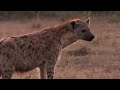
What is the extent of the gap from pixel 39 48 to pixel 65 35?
2.30ft

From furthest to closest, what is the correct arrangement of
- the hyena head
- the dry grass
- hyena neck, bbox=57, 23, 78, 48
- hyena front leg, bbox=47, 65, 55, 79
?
the dry grass
the hyena head
hyena neck, bbox=57, 23, 78, 48
hyena front leg, bbox=47, 65, 55, 79

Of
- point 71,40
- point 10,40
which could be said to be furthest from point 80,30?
point 10,40

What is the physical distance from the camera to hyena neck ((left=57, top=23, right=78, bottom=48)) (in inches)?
311

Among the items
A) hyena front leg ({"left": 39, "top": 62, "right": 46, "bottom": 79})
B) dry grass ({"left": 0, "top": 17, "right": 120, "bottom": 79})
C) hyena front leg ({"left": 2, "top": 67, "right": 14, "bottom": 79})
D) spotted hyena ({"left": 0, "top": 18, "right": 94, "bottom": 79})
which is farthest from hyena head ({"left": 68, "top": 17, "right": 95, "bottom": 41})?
hyena front leg ({"left": 2, "top": 67, "right": 14, "bottom": 79})

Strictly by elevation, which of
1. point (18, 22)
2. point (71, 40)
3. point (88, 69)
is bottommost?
point (88, 69)

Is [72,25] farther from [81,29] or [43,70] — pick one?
[43,70]

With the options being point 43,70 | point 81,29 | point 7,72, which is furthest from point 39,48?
point 81,29

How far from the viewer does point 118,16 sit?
2088cm

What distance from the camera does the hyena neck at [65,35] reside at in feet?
25.9

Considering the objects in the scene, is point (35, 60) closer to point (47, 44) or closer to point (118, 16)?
point (47, 44)

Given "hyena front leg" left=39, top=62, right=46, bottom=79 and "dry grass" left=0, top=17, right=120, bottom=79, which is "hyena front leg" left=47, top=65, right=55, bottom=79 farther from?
"dry grass" left=0, top=17, right=120, bottom=79

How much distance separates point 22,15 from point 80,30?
51.8ft

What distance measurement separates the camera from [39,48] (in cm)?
750

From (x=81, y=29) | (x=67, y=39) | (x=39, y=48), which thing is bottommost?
(x=39, y=48)
